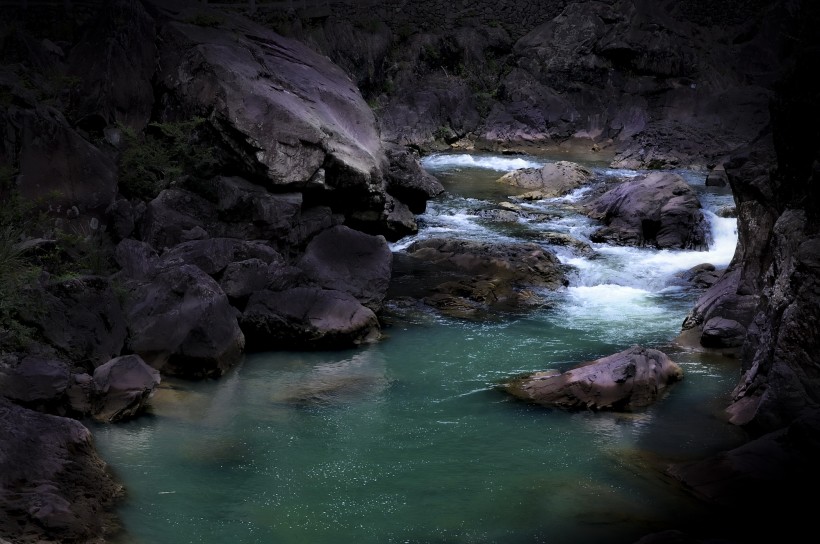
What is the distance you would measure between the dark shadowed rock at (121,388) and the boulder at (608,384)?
15.2ft

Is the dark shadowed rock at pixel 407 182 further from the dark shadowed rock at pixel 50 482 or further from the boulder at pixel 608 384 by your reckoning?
the dark shadowed rock at pixel 50 482

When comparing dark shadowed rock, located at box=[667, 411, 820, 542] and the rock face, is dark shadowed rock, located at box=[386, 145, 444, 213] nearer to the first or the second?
the rock face

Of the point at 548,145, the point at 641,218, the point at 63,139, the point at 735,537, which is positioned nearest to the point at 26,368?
the point at 63,139

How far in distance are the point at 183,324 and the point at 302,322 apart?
1878mm

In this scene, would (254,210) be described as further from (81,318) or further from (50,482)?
(50,482)

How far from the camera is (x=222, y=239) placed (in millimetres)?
12625

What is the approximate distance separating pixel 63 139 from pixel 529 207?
1289 centimetres

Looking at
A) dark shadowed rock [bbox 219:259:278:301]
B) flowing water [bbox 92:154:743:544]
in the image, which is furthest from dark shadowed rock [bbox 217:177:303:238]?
flowing water [bbox 92:154:743:544]

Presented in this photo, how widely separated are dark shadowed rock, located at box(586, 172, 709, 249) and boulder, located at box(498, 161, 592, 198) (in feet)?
12.8

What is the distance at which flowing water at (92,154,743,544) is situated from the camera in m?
7.21

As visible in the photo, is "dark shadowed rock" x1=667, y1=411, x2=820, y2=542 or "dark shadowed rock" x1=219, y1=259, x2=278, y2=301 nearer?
"dark shadowed rock" x1=667, y1=411, x2=820, y2=542

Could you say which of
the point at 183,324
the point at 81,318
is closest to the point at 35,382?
the point at 81,318

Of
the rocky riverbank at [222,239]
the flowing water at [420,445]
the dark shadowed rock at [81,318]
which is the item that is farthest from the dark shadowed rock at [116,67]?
the flowing water at [420,445]

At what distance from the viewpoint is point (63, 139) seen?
1277cm
